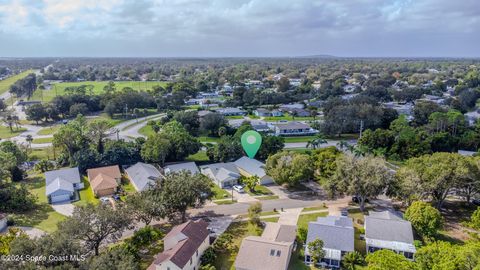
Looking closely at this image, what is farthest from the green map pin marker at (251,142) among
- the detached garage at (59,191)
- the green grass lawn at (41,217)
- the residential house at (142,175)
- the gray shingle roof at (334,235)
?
the green grass lawn at (41,217)

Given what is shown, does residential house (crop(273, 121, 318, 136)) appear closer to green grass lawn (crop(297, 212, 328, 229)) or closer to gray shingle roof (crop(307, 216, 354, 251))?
green grass lawn (crop(297, 212, 328, 229))

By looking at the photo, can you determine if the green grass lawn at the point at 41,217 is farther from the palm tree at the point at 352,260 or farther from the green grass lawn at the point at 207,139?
the green grass lawn at the point at 207,139

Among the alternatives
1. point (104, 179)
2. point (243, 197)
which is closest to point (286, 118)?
point (243, 197)

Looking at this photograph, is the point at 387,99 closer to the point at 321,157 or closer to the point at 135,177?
the point at 321,157

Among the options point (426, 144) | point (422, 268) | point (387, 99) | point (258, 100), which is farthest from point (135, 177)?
point (387, 99)

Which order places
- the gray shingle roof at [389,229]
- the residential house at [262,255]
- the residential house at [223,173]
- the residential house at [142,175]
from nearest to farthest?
the residential house at [262,255], the gray shingle roof at [389,229], the residential house at [142,175], the residential house at [223,173]

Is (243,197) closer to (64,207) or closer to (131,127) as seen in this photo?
(64,207)
